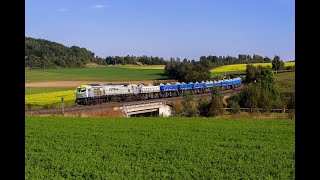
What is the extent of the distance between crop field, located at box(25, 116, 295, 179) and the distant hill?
118ft

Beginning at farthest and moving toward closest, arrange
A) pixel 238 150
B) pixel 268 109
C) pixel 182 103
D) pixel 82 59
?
pixel 82 59, pixel 182 103, pixel 268 109, pixel 238 150

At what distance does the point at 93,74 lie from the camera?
6106 centimetres

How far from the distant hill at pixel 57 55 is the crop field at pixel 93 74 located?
100cm

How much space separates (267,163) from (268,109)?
62.2 feet

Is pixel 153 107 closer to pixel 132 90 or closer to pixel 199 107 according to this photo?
pixel 132 90

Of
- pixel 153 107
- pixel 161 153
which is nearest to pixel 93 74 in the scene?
pixel 153 107

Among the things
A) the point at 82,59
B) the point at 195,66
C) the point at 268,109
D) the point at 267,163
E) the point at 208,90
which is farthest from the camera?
the point at 82,59

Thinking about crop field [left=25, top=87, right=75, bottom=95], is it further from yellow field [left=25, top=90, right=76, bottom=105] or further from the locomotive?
the locomotive

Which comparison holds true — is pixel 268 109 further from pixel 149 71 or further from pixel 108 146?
pixel 149 71

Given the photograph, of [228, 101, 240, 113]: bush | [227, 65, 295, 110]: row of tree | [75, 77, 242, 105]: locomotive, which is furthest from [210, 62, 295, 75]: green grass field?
[228, 101, 240, 113]: bush

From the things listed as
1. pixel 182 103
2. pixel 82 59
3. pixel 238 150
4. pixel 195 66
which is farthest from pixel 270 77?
pixel 82 59

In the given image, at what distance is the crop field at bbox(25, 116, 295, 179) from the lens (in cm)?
847
